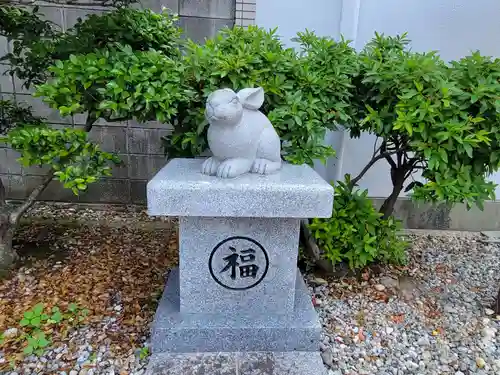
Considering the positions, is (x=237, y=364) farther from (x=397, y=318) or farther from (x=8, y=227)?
(x=8, y=227)

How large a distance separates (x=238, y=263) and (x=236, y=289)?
163 millimetres

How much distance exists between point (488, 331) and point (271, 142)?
194 cm

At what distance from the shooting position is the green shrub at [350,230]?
2994mm

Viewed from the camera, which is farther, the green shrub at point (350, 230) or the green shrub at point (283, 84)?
the green shrub at point (350, 230)

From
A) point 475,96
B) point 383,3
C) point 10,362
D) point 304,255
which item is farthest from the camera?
point 383,3

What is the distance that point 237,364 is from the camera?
221cm

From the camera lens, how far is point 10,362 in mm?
2203

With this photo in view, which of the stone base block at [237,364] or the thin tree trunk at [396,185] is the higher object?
the thin tree trunk at [396,185]

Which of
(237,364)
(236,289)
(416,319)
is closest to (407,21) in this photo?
(416,319)

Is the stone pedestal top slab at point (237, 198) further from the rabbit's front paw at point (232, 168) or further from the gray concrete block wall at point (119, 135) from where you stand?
the gray concrete block wall at point (119, 135)

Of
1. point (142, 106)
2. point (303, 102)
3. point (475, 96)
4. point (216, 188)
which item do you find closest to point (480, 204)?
point (475, 96)

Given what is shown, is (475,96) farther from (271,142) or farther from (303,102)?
(271,142)

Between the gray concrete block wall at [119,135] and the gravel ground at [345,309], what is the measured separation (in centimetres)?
73

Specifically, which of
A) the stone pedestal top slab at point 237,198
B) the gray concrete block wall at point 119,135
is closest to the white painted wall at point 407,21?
the gray concrete block wall at point 119,135
